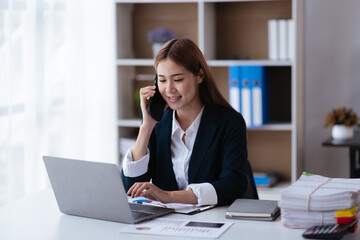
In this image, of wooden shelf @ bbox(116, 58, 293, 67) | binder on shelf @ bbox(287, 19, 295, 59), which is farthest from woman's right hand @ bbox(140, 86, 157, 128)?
binder on shelf @ bbox(287, 19, 295, 59)

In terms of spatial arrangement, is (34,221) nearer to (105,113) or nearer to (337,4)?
(105,113)

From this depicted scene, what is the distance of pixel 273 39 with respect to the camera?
11.5ft

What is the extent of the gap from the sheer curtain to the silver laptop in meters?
1.08

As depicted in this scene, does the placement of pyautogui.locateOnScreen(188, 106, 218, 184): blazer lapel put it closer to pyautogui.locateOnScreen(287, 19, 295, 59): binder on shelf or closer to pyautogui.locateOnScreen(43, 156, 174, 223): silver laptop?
pyautogui.locateOnScreen(43, 156, 174, 223): silver laptop

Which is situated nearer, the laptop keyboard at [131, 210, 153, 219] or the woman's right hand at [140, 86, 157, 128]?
the laptop keyboard at [131, 210, 153, 219]

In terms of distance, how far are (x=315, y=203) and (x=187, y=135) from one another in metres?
0.76

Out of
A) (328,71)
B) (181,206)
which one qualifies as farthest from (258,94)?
(181,206)

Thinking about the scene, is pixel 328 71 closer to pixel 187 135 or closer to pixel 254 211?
pixel 187 135

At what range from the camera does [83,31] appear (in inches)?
143

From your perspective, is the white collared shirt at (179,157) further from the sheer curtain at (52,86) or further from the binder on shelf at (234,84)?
the binder on shelf at (234,84)

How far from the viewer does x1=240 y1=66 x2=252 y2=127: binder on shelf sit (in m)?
3.53

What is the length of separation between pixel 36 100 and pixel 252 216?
169 cm

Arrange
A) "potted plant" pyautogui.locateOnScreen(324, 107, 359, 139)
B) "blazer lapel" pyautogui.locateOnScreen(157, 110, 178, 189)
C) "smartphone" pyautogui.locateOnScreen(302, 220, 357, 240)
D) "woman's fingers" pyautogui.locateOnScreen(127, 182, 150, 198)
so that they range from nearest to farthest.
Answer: "smartphone" pyautogui.locateOnScreen(302, 220, 357, 240) → "woman's fingers" pyautogui.locateOnScreen(127, 182, 150, 198) → "blazer lapel" pyautogui.locateOnScreen(157, 110, 178, 189) → "potted plant" pyautogui.locateOnScreen(324, 107, 359, 139)

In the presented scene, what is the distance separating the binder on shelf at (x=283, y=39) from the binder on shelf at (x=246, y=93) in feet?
0.70
